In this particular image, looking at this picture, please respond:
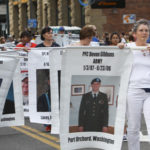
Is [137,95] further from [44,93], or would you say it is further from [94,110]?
[44,93]

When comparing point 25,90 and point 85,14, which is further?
point 85,14

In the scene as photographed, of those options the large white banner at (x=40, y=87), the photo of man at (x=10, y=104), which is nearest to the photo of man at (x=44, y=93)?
the large white banner at (x=40, y=87)

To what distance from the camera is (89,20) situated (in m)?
37.8

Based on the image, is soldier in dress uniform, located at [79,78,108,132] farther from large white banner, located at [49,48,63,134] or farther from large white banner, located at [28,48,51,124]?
large white banner, located at [28,48,51,124]

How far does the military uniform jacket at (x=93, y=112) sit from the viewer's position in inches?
277

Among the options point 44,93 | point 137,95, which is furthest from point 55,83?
point 137,95

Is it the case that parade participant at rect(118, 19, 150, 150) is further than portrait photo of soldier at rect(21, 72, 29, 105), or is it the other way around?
portrait photo of soldier at rect(21, 72, 29, 105)

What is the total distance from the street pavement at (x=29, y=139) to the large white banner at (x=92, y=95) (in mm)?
1480

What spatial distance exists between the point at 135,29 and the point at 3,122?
7.99 ft

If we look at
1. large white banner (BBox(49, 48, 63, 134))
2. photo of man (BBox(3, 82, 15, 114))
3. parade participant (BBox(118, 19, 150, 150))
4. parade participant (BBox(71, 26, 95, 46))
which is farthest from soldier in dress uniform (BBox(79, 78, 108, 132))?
parade participant (BBox(71, 26, 95, 46))

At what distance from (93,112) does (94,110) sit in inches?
1.0

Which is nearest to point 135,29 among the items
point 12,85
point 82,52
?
point 82,52

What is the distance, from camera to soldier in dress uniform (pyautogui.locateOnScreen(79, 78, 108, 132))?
7.01m

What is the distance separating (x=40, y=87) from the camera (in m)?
10.0
